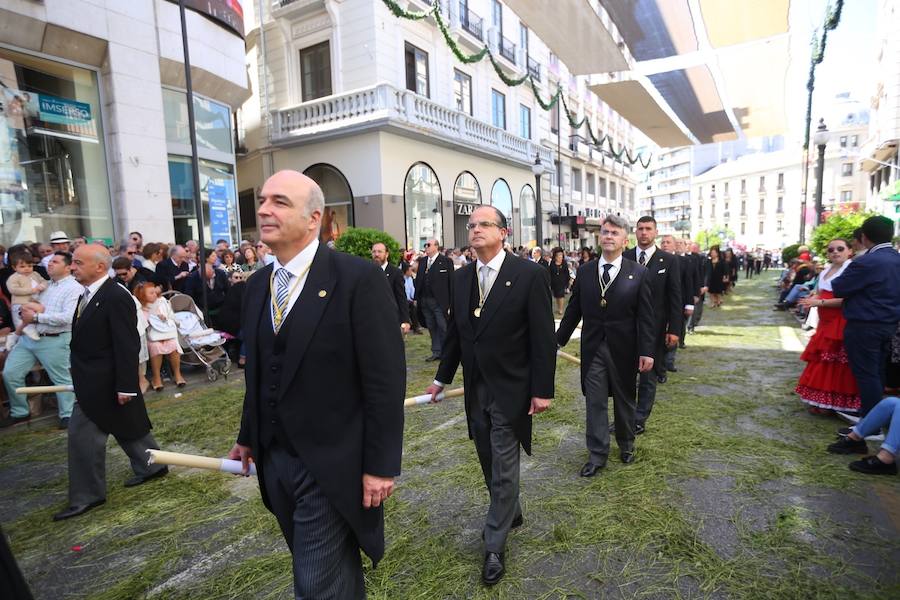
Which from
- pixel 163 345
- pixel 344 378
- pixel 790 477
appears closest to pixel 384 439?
pixel 344 378

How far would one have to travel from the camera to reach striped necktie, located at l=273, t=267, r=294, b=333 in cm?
206

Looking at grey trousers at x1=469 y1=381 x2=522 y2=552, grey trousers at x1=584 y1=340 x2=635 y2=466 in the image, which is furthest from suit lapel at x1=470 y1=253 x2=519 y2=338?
grey trousers at x1=584 y1=340 x2=635 y2=466

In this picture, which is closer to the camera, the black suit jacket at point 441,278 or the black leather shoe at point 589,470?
the black leather shoe at point 589,470

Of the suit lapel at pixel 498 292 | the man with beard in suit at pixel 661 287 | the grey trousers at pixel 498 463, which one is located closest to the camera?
the grey trousers at pixel 498 463

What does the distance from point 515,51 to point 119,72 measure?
19.7 meters

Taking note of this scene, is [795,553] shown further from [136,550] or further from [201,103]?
[201,103]

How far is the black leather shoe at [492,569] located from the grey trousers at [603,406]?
1.64m

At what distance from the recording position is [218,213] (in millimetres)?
14258

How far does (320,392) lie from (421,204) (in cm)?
1787

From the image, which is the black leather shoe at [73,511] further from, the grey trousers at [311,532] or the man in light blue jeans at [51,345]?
the grey trousers at [311,532]

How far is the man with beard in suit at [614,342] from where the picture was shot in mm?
4426

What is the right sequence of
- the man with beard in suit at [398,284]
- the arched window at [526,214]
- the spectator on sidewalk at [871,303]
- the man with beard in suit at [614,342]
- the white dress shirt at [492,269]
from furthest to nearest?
the arched window at [526,214], the man with beard in suit at [398,284], the spectator on sidewalk at [871,303], the man with beard in suit at [614,342], the white dress shirt at [492,269]

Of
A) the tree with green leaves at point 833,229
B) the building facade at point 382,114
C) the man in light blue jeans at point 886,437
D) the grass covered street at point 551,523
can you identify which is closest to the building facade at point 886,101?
the tree with green leaves at point 833,229

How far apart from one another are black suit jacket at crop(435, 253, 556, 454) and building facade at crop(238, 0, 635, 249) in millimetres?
14554
